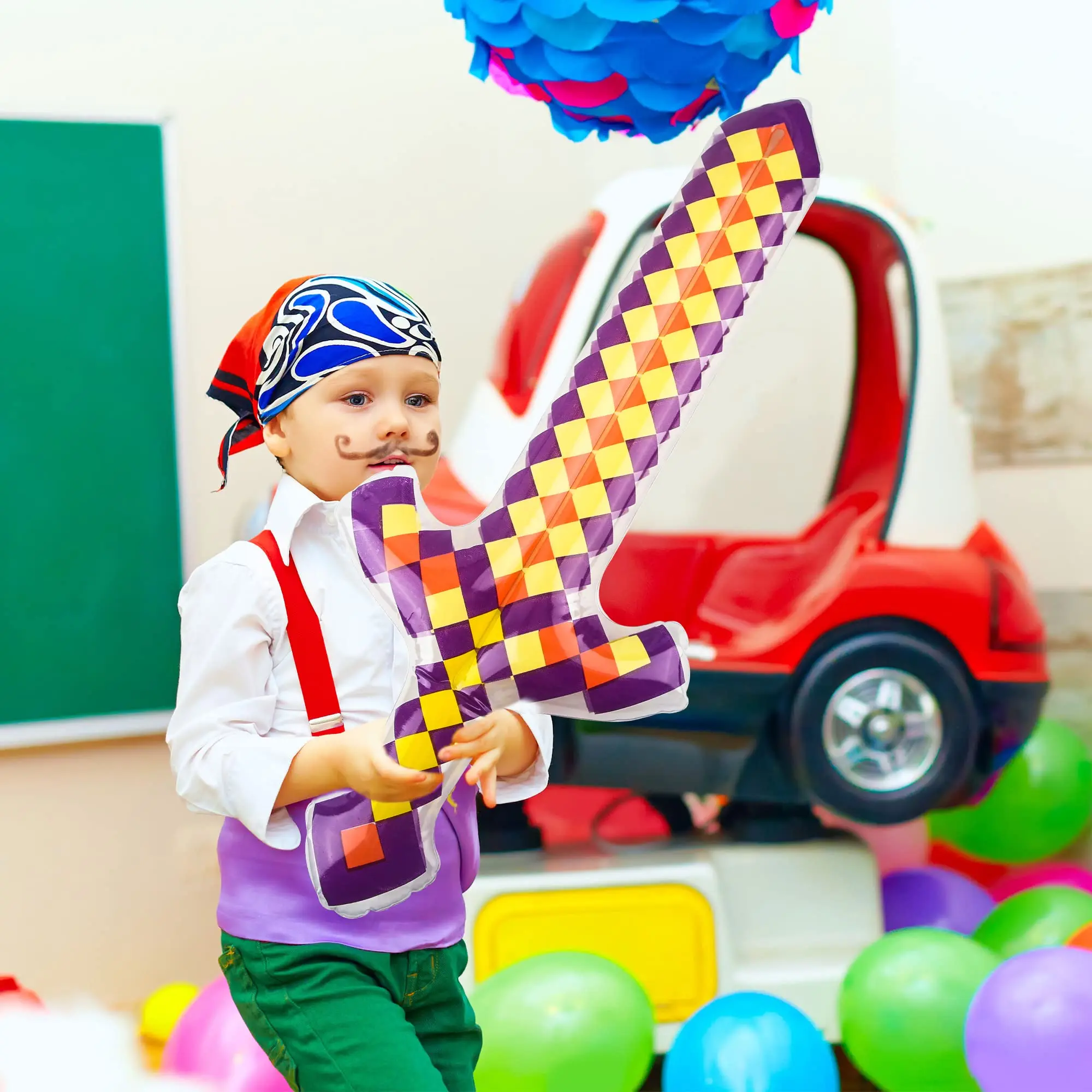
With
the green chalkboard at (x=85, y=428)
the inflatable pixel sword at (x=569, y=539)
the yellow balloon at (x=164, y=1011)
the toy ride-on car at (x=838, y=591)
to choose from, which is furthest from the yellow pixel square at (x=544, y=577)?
the green chalkboard at (x=85, y=428)

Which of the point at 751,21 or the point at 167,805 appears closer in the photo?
the point at 751,21

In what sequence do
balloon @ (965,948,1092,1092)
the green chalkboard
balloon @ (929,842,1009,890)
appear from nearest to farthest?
balloon @ (965,948,1092,1092)
the green chalkboard
balloon @ (929,842,1009,890)

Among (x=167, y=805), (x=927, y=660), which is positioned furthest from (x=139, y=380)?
(x=927, y=660)

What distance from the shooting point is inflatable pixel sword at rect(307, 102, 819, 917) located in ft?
2.71

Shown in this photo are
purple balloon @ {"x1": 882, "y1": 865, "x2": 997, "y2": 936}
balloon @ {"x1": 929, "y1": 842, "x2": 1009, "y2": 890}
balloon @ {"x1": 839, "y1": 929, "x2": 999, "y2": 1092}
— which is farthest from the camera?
balloon @ {"x1": 929, "y1": 842, "x2": 1009, "y2": 890}

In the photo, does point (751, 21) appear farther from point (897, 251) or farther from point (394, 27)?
point (394, 27)

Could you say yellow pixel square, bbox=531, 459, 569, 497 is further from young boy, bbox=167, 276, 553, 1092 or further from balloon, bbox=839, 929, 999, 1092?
balloon, bbox=839, 929, 999, 1092

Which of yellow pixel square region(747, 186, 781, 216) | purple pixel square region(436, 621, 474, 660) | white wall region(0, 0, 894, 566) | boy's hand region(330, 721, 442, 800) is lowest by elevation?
boy's hand region(330, 721, 442, 800)

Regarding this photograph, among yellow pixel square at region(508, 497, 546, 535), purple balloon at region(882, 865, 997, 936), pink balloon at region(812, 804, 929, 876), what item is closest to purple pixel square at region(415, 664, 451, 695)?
yellow pixel square at region(508, 497, 546, 535)

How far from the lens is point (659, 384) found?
864mm

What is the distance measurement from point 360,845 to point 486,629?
170mm

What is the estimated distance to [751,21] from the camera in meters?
1.42

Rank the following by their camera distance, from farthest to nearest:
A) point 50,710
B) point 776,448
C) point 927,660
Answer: point 776,448
point 50,710
point 927,660

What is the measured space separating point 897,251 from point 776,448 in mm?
726
